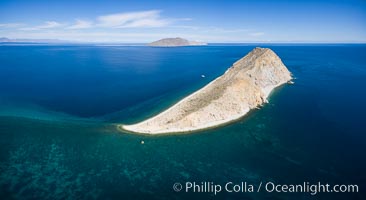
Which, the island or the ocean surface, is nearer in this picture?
the ocean surface

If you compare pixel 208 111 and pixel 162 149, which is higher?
pixel 208 111

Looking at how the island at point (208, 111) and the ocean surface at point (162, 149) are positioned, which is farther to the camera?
the island at point (208, 111)

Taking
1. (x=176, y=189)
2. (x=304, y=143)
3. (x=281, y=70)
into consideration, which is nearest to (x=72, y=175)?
(x=176, y=189)

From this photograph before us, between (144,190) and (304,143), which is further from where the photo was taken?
(304,143)

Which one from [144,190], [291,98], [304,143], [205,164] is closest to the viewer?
[144,190]

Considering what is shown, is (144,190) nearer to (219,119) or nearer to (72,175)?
(72,175)

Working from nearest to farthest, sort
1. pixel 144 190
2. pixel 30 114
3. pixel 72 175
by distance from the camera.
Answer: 1. pixel 144 190
2. pixel 72 175
3. pixel 30 114

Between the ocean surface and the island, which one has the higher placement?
the island

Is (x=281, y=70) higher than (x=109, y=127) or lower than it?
higher

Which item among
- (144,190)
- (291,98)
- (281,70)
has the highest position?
(281,70)

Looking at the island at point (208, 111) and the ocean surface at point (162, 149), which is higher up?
the island at point (208, 111)

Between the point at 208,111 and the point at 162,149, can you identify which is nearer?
the point at 162,149
